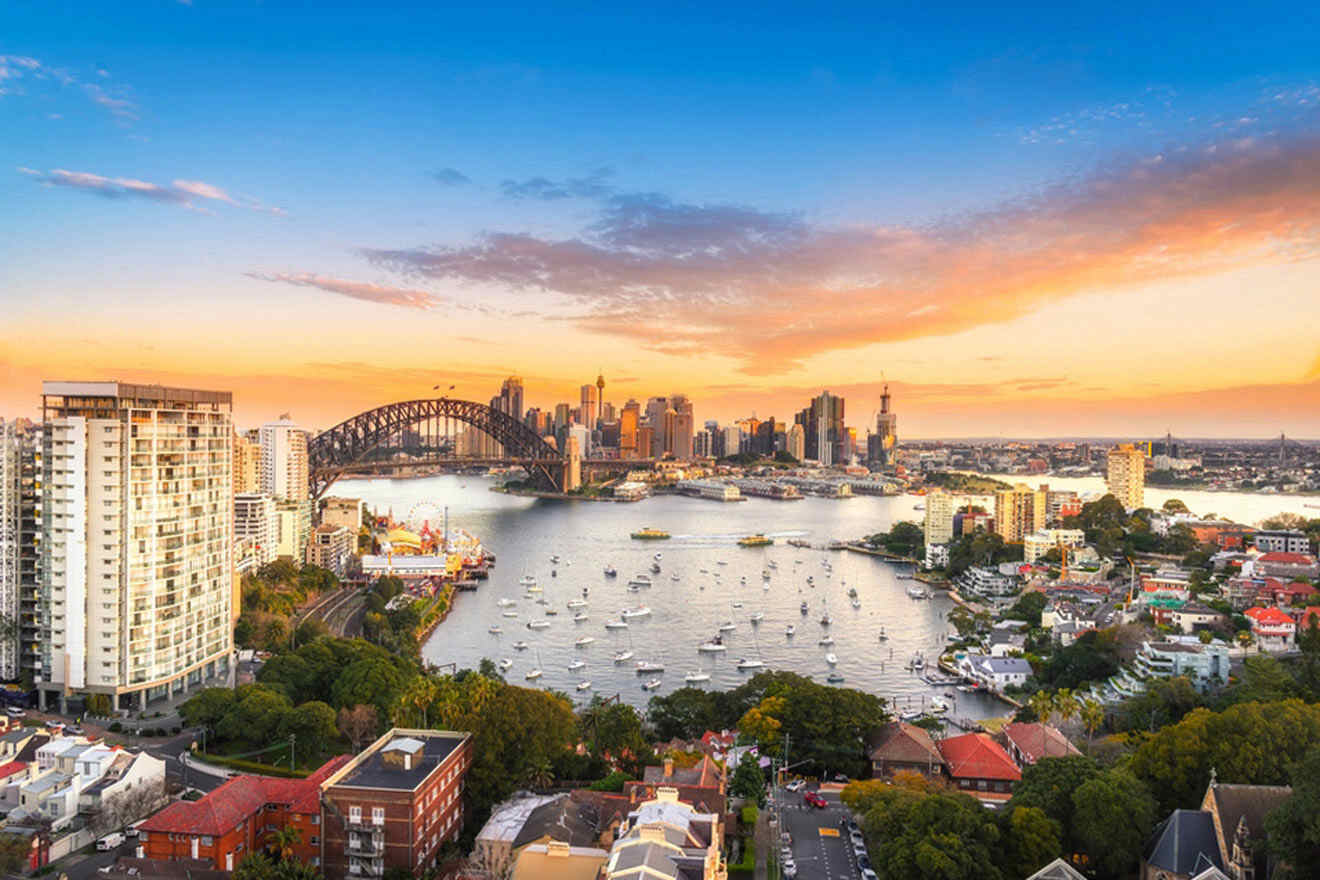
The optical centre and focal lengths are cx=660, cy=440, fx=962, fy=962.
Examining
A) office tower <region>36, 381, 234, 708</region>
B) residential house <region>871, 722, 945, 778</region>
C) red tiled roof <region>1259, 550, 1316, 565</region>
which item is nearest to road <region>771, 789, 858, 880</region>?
residential house <region>871, 722, 945, 778</region>

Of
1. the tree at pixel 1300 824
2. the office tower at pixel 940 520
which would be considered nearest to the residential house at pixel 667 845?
the tree at pixel 1300 824

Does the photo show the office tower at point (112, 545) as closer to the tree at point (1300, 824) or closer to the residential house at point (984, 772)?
the residential house at point (984, 772)

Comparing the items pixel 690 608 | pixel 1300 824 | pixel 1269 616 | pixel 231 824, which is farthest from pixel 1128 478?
pixel 231 824

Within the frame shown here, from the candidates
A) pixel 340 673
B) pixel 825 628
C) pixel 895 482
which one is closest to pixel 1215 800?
pixel 340 673

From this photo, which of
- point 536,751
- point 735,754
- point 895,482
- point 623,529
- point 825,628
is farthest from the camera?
point 895,482

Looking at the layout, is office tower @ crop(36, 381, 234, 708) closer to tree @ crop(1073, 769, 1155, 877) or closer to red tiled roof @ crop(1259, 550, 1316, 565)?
tree @ crop(1073, 769, 1155, 877)

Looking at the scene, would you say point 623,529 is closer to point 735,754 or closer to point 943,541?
point 943,541
